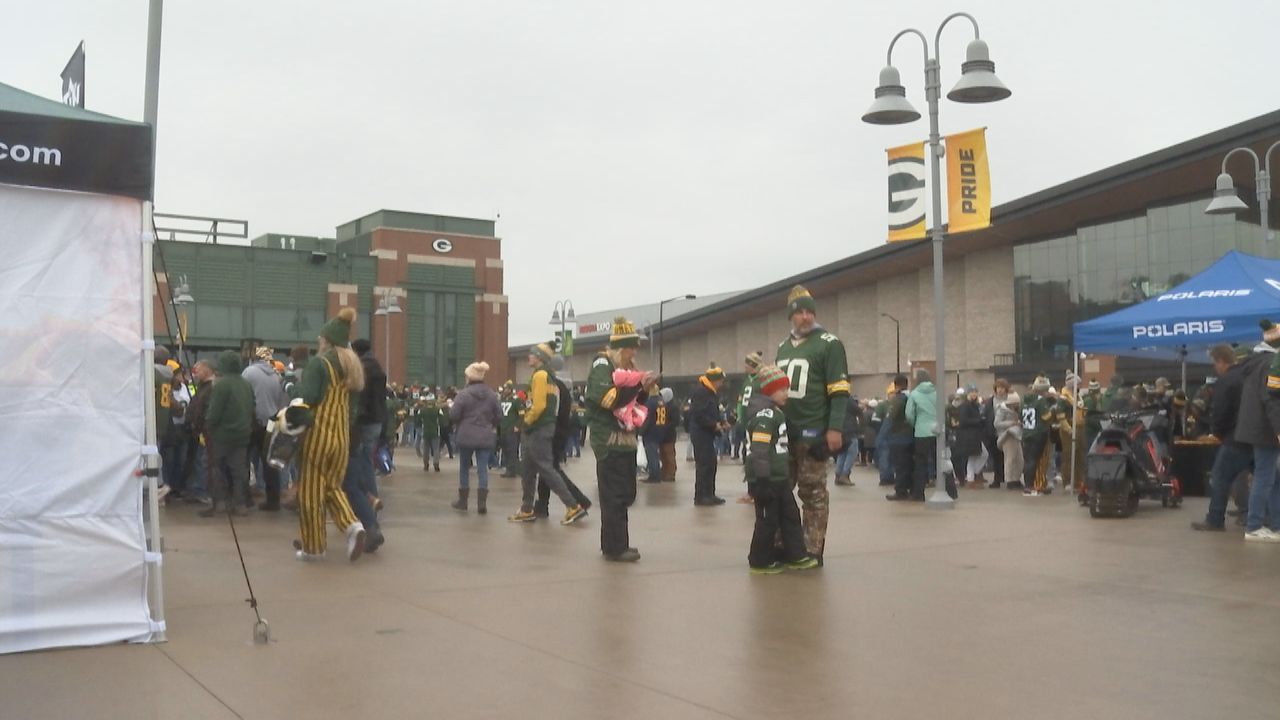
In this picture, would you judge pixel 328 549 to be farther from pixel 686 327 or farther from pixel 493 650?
pixel 686 327

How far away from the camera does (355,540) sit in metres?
9.08

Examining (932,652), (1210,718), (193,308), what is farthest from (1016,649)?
(193,308)

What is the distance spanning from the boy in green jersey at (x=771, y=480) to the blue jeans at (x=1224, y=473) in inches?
194

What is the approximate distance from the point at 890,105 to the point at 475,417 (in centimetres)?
629

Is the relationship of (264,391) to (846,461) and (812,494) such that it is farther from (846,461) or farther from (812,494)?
(846,461)

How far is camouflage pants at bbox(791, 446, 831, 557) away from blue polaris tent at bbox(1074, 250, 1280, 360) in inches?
259

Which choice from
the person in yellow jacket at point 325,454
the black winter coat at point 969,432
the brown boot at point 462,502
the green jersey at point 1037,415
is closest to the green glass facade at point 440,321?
the black winter coat at point 969,432

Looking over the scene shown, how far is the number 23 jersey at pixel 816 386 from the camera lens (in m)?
8.91

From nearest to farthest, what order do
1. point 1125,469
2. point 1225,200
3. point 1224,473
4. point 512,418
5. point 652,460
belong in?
point 1224,473 → point 1125,469 → point 512,418 → point 1225,200 → point 652,460

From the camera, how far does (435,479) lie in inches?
783

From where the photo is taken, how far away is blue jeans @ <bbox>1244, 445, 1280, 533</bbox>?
35.0 feet

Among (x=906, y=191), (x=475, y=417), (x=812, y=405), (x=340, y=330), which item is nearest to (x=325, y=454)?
(x=340, y=330)

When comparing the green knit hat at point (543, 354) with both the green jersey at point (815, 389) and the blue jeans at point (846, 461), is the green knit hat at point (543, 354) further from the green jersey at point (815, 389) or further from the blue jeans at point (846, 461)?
the blue jeans at point (846, 461)

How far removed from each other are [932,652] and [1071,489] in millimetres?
11635
